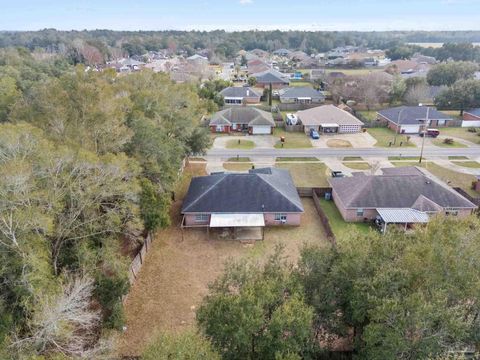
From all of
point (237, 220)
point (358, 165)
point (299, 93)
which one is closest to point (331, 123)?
point (358, 165)

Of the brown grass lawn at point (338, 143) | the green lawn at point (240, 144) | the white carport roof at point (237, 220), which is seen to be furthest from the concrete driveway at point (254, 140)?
the white carport roof at point (237, 220)

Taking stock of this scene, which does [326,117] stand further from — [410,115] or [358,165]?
[358,165]

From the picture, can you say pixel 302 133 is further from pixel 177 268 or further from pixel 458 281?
pixel 458 281

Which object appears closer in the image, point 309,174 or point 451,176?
point 451,176

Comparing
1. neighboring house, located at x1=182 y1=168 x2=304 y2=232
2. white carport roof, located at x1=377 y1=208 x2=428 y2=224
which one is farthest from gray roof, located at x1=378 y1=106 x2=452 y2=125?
neighboring house, located at x1=182 y1=168 x2=304 y2=232

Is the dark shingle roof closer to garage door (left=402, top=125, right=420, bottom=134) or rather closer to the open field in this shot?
the open field
